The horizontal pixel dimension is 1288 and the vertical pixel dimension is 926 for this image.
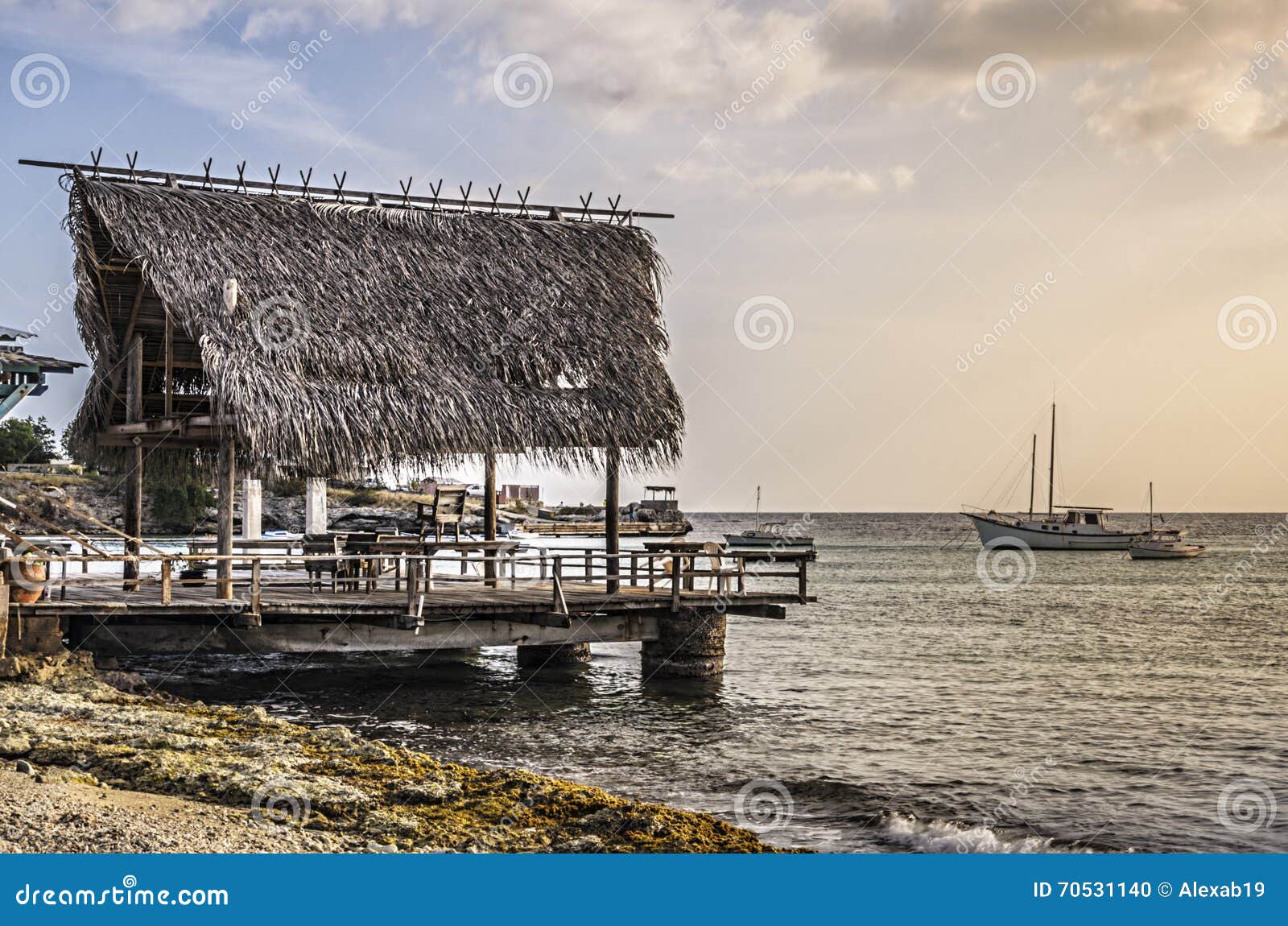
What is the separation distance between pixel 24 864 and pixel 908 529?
125616mm

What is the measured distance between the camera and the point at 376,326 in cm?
1697

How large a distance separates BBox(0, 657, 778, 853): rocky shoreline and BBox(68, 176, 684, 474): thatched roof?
15.8ft

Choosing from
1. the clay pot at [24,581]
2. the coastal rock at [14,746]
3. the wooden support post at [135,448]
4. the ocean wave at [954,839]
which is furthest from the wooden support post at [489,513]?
the ocean wave at [954,839]

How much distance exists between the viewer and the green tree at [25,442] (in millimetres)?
50250

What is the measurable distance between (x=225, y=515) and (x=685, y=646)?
6.85m

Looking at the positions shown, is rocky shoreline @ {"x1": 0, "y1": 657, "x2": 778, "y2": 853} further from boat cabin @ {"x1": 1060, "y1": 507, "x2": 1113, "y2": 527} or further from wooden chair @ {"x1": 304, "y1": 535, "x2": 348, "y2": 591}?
boat cabin @ {"x1": 1060, "y1": 507, "x2": 1113, "y2": 527}

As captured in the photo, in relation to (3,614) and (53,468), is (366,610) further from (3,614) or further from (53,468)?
(53,468)

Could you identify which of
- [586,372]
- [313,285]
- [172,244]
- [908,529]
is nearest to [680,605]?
[586,372]

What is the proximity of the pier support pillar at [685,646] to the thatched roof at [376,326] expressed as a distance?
242 centimetres

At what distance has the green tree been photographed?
5025cm

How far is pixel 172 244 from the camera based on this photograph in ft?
52.9

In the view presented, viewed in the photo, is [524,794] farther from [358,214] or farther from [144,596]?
[358,214]

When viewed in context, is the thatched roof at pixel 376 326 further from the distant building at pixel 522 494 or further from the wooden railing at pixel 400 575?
the distant building at pixel 522 494

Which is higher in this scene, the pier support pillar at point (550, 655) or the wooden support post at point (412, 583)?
the wooden support post at point (412, 583)
